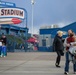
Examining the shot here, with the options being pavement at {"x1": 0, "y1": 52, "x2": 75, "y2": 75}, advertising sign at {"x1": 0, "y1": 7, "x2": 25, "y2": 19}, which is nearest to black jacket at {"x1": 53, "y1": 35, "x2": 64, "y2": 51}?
pavement at {"x1": 0, "y1": 52, "x2": 75, "y2": 75}

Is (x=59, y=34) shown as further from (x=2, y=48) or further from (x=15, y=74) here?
(x=2, y=48)

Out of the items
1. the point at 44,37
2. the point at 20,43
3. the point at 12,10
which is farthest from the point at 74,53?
the point at 44,37

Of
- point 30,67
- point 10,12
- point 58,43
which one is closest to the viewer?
point 30,67

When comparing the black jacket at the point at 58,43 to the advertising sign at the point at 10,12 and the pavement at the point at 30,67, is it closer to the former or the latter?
the pavement at the point at 30,67

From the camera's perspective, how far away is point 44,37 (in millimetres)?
49562

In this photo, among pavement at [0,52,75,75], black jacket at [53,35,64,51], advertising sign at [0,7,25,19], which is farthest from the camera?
advertising sign at [0,7,25,19]

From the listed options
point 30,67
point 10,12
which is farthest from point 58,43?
point 10,12

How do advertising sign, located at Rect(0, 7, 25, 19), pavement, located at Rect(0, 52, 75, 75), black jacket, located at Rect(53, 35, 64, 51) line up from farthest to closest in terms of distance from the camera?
1. advertising sign, located at Rect(0, 7, 25, 19)
2. black jacket, located at Rect(53, 35, 64, 51)
3. pavement, located at Rect(0, 52, 75, 75)

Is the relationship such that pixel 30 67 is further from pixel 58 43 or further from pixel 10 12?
pixel 10 12

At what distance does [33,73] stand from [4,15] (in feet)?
41.6

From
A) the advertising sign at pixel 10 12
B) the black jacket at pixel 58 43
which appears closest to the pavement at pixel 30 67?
the black jacket at pixel 58 43

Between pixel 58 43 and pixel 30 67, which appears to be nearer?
pixel 30 67

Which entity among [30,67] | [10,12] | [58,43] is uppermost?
[10,12]

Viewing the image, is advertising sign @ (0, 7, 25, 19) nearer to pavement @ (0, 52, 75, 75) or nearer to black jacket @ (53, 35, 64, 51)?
pavement @ (0, 52, 75, 75)
